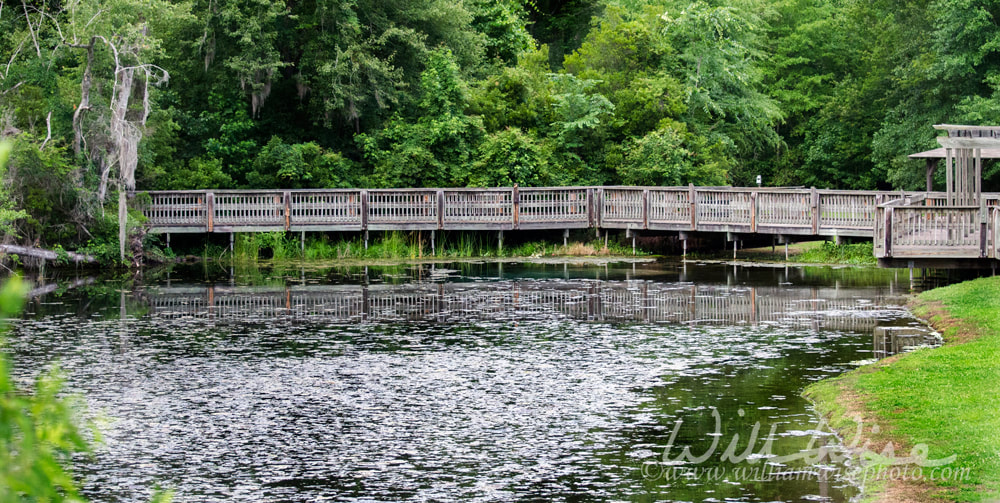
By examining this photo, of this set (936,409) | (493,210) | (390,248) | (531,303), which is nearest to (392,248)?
(390,248)

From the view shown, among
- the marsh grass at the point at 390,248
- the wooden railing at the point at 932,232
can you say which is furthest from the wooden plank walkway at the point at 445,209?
the wooden railing at the point at 932,232

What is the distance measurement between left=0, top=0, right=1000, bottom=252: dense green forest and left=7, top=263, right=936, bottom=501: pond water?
640cm

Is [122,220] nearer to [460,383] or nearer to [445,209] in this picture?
[445,209]

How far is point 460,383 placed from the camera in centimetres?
1720

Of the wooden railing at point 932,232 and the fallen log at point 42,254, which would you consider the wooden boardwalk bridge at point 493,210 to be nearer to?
the fallen log at point 42,254

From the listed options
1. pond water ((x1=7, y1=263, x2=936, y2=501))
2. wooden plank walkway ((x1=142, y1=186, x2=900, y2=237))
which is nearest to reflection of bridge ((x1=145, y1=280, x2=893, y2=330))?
pond water ((x1=7, y1=263, x2=936, y2=501))

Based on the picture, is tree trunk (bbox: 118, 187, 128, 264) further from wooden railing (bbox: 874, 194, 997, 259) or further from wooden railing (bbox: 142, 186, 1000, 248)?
wooden railing (bbox: 874, 194, 997, 259)

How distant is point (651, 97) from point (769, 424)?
29.0m

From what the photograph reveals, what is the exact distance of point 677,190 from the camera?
37.0 metres

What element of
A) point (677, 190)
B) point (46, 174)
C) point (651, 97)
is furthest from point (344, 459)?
point (651, 97)

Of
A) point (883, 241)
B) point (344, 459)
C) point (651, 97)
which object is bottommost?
point (344, 459)

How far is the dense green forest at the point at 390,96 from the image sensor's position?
34.2 m

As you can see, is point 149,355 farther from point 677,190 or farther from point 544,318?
point 677,190

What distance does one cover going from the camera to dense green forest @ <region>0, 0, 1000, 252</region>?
3425cm
